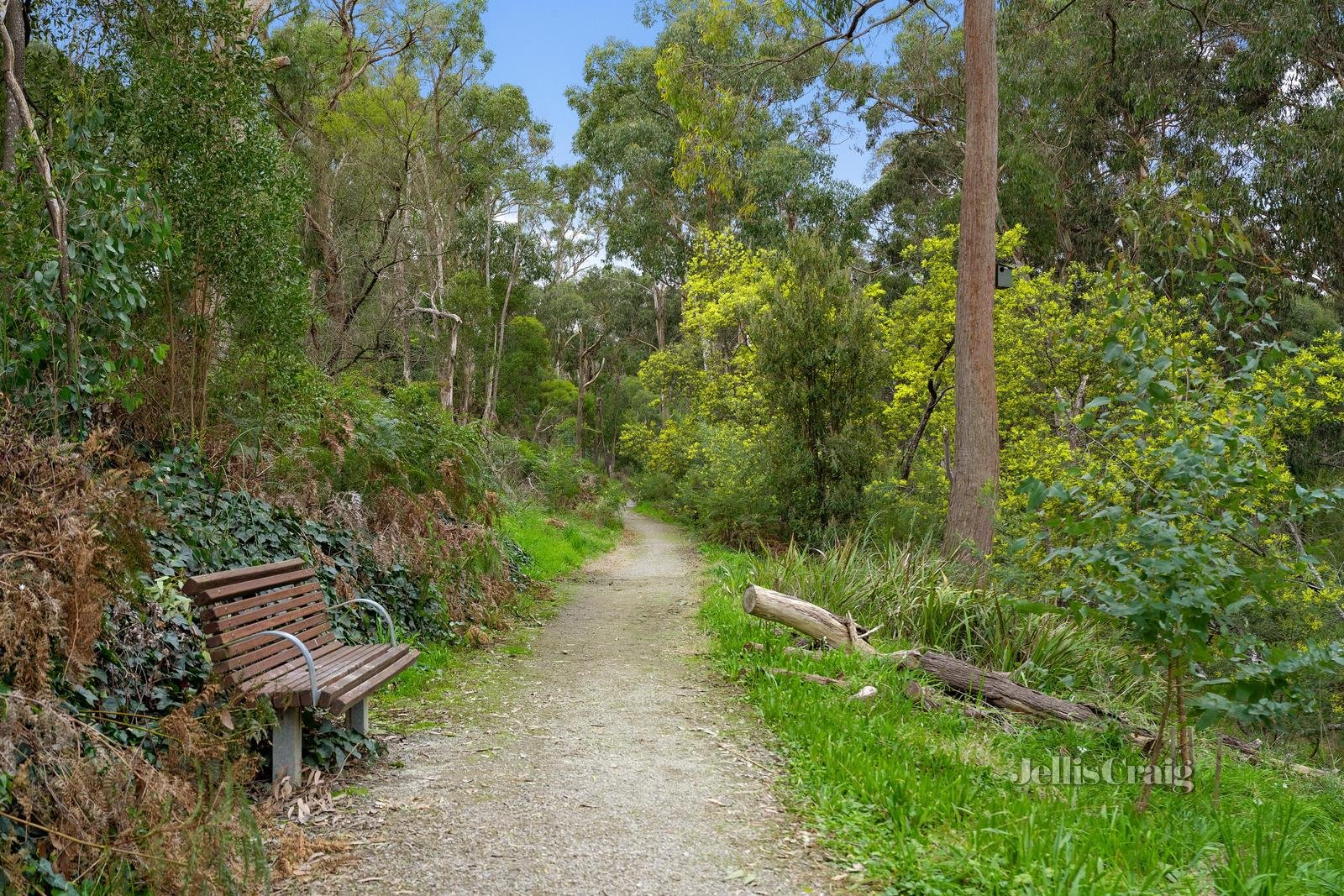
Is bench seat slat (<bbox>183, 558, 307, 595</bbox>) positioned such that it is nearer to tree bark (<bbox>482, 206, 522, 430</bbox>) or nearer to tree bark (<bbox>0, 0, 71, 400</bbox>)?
tree bark (<bbox>0, 0, 71, 400</bbox>)

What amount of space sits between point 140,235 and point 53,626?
2.71 m

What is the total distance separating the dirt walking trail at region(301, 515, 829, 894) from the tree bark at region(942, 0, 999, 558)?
4745mm

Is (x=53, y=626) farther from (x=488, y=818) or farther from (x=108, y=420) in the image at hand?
(x=108, y=420)

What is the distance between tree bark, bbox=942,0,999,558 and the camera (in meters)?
10.2

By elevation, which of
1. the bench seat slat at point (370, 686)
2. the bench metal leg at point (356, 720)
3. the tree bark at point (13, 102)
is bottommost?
the bench metal leg at point (356, 720)

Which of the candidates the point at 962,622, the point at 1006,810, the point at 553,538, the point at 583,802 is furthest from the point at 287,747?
the point at 553,538

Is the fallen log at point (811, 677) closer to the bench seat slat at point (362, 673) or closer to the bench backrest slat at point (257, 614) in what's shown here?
the bench seat slat at point (362, 673)

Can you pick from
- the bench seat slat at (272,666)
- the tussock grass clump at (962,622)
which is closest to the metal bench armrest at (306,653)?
the bench seat slat at (272,666)

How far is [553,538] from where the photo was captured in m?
15.3

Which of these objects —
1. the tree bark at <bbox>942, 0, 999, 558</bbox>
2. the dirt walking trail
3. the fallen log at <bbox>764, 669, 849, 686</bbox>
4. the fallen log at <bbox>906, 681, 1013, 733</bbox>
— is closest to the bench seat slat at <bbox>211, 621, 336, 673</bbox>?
the dirt walking trail

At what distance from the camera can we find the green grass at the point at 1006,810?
3135 mm

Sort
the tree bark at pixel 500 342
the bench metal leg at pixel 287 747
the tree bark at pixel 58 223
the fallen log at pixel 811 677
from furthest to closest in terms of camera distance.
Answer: the tree bark at pixel 500 342
the fallen log at pixel 811 677
the tree bark at pixel 58 223
the bench metal leg at pixel 287 747

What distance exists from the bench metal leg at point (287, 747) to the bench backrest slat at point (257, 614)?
24 cm

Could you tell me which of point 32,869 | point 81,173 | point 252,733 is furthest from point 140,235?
point 32,869
